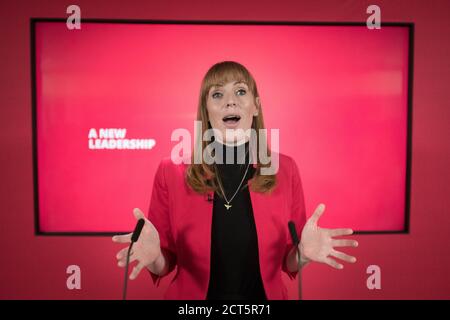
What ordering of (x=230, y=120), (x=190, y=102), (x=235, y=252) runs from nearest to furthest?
(x=235, y=252)
(x=230, y=120)
(x=190, y=102)

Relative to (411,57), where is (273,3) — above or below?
above

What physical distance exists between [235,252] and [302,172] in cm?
75

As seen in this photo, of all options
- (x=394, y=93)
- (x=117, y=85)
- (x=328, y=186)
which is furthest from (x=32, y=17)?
(x=394, y=93)

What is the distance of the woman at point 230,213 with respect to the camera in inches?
48.1

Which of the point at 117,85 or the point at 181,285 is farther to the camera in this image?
the point at 117,85

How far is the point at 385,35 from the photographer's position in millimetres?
1771

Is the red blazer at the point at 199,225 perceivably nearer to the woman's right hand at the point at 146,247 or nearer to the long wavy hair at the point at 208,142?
the long wavy hair at the point at 208,142

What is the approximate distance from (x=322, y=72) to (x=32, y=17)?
5.15ft

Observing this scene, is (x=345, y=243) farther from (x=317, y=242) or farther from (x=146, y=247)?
(x=146, y=247)

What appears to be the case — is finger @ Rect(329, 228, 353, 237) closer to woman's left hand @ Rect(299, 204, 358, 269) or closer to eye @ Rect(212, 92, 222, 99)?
woman's left hand @ Rect(299, 204, 358, 269)

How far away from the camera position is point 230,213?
125 centimetres

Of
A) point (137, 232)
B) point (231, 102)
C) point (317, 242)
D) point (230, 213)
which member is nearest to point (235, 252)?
point (230, 213)

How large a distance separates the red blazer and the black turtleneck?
21mm

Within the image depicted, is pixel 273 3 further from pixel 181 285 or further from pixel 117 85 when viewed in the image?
pixel 181 285
